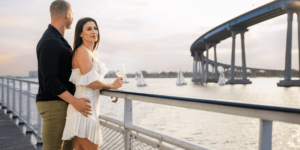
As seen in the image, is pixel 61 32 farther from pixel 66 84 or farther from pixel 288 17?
pixel 288 17

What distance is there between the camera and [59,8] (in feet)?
6.41

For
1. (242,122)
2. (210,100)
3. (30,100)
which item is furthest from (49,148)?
(242,122)

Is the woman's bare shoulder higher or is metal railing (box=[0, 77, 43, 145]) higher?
the woman's bare shoulder

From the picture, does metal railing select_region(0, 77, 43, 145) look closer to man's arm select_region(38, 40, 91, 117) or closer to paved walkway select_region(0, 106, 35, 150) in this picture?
paved walkway select_region(0, 106, 35, 150)

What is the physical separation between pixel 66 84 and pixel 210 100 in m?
1.32

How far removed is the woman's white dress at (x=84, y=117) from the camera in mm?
1841

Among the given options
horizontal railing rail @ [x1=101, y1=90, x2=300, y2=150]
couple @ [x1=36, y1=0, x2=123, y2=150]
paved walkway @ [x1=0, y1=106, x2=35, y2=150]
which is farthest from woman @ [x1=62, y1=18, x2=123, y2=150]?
paved walkway @ [x1=0, y1=106, x2=35, y2=150]

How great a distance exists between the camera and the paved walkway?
3.81m

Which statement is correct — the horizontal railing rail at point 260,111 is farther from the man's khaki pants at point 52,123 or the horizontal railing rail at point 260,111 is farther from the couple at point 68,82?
the man's khaki pants at point 52,123

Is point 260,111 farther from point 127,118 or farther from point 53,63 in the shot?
point 53,63

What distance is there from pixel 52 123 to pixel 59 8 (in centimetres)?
96

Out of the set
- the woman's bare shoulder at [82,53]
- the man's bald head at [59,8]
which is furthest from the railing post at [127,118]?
the man's bald head at [59,8]

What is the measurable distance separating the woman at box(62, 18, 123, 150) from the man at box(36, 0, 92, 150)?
8 cm

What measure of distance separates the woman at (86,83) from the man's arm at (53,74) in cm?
8
